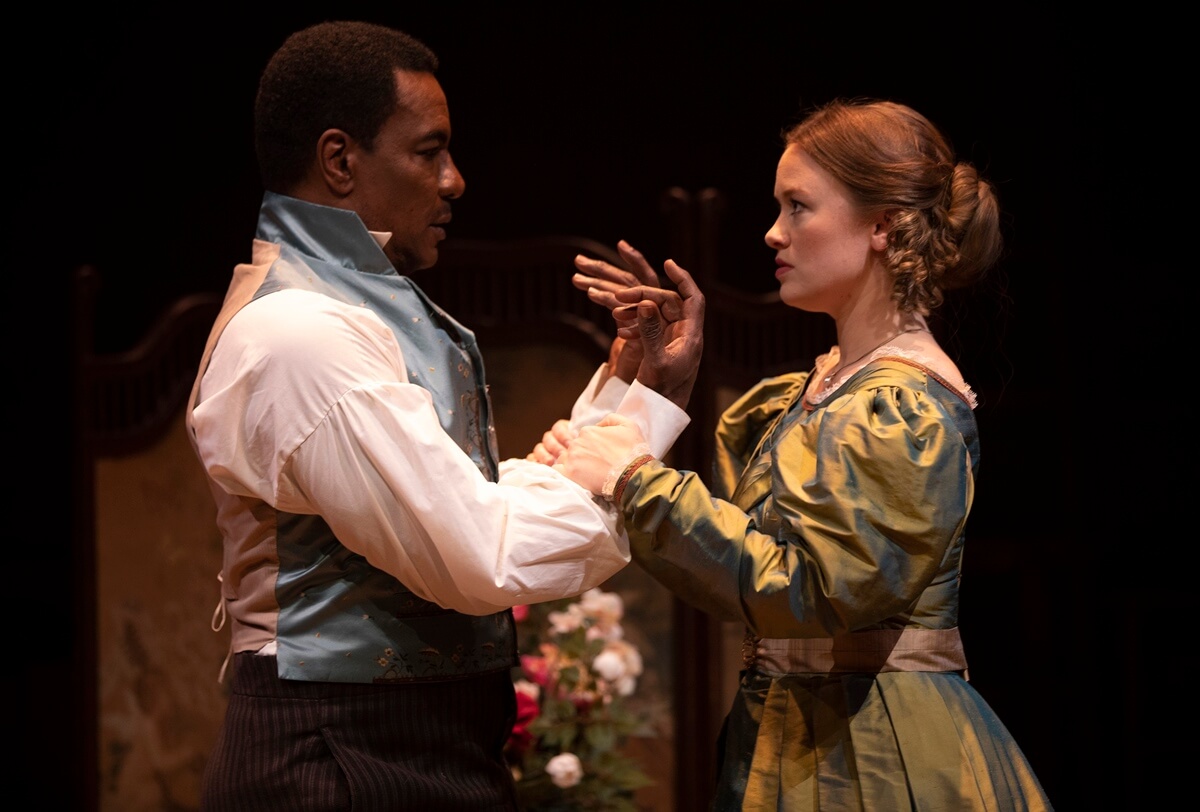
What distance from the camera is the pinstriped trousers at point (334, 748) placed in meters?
1.55

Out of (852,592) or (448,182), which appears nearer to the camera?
(852,592)

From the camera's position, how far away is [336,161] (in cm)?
171

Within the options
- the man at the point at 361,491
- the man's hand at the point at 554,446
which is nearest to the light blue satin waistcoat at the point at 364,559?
the man at the point at 361,491

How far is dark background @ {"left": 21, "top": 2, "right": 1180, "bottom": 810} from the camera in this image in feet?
12.8

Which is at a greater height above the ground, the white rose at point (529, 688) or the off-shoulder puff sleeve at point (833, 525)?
the off-shoulder puff sleeve at point (833, 525)

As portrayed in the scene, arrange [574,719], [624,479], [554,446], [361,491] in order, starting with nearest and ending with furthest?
[361,491] → [624,479] → [554,446] → [574,719]

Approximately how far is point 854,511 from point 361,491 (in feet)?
1.91

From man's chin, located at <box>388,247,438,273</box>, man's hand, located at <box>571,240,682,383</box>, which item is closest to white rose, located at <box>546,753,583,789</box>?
man's hand, located at <box>571,240,682,383</box>

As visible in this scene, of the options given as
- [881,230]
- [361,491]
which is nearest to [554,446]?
[361,491]

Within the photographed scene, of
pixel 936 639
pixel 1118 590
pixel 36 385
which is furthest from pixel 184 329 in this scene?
pixel 1118 590

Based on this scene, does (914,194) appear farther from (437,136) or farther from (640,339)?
(437,136)

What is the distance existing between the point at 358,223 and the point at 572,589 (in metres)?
0.56

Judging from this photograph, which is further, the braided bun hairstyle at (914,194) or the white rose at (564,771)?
the white rose at (564,771)

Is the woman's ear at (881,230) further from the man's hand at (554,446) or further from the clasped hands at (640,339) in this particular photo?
the man's hand at (554,446)
